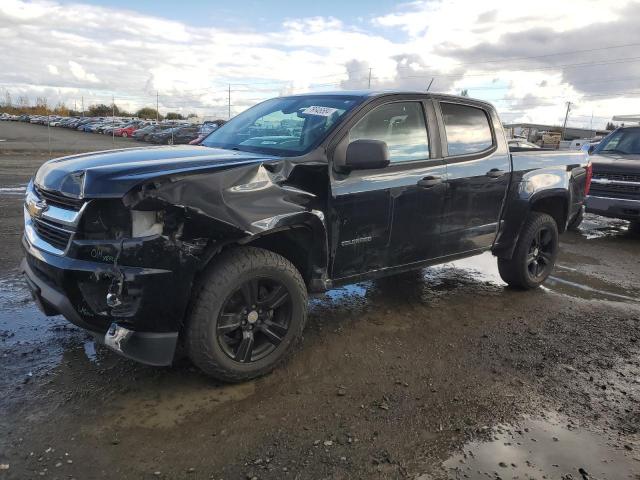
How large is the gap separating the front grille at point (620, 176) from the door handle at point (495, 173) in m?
5.08

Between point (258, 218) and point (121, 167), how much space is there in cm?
86

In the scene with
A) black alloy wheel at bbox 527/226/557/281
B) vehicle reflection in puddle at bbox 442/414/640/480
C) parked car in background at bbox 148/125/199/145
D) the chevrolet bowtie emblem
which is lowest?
parked car in background at bbox 148/125/199/145

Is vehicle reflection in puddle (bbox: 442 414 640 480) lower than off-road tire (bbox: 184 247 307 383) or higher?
lower

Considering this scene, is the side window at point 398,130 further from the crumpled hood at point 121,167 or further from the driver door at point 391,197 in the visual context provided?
the crumpled hood at point 121,167

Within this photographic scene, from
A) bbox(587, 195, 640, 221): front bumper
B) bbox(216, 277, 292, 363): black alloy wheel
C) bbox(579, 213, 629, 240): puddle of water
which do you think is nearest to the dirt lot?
bbox(216, 277, 292, 363): black alloy wheel

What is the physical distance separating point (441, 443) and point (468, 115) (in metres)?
3.16

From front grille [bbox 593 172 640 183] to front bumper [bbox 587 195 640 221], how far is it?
0.35 meters

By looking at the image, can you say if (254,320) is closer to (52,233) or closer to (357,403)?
(357,403)

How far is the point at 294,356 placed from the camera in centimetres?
388

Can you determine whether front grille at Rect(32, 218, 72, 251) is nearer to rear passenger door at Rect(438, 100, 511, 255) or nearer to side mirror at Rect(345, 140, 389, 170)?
side mirror at Rect(345, 140, 389, 170)

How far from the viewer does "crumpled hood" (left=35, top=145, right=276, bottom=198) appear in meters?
2.90

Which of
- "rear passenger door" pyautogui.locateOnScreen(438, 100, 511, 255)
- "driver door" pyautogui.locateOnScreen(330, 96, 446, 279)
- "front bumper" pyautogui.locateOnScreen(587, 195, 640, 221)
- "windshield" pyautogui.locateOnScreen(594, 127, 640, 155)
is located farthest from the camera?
"windshield" pyautogui.locateOnScreen(594, 127, 640, 155)

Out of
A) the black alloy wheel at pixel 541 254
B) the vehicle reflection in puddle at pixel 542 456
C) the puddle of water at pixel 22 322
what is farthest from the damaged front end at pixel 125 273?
the black alloy wheel at pixel 541 254

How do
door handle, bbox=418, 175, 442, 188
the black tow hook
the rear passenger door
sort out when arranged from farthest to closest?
1. the rear passenger door
2. door handle, bbox=418, 175, 442, 188
3. the black tow hook
